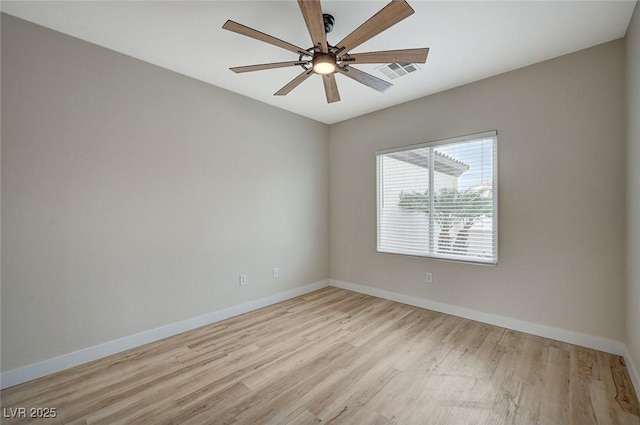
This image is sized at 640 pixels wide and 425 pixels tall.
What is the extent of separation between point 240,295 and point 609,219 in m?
4.02

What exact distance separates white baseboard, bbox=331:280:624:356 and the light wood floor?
9 centimetres

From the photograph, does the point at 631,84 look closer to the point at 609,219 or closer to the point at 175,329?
the point at 609,219

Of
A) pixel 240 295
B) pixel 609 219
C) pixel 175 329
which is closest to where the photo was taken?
pixel 609 219

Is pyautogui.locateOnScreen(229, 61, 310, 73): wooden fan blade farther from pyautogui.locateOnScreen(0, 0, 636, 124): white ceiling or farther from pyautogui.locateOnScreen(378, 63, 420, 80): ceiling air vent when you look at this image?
pyautogui.locateOnScreen(378, 63, 420, 80): ceiling air vent

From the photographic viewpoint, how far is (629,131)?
230cm

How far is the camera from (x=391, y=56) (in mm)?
2064

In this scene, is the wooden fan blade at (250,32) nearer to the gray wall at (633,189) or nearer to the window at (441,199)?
the window at (441,199)

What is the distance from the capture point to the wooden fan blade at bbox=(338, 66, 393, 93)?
2.28 m

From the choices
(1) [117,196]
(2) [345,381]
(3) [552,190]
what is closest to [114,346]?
(1) [117,196]

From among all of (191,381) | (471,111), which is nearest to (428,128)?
(471,111)

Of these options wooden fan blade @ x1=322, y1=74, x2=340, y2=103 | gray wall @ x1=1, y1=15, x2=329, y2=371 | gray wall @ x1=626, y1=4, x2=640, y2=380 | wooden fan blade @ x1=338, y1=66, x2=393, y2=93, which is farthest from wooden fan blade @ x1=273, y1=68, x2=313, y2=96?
gray wall @ x1=626, y1=4, x2=640, y2=380

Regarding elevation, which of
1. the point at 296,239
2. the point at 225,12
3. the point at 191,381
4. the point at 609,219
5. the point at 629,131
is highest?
the point at 225,12

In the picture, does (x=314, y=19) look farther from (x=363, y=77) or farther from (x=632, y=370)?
(x=632, y=370)

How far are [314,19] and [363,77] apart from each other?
0.82 meters
